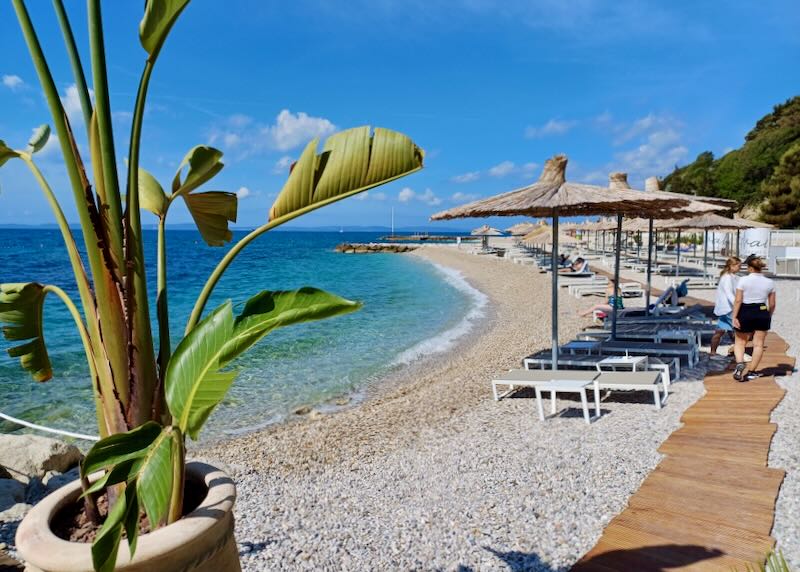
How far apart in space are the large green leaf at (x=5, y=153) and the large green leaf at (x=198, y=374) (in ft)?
3.32

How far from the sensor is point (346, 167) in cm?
184

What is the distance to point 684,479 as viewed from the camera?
13.3 ft

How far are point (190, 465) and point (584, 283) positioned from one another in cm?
1792

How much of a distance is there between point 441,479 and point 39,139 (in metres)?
3.56

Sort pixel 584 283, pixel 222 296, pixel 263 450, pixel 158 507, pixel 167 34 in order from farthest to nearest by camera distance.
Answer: pixel 222 296 → pixel 584 283 → pixel 263 450 → pixel 167 34 → pixel 158 507

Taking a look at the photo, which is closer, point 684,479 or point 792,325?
point 684,479

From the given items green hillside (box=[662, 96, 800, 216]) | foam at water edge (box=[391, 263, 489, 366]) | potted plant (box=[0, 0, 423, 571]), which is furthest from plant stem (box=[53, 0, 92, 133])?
green hillside (box=[662, 96, 800, 216])

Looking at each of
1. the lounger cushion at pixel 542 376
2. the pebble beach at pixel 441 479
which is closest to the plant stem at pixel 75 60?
the pebble beach at pixel 441 479

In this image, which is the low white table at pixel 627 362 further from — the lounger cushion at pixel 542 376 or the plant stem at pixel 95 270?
the plant stem at pixel 95 270

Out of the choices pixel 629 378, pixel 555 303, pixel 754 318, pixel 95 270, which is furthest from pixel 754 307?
pixel 95 270

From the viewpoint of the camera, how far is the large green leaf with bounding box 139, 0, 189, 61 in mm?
1638

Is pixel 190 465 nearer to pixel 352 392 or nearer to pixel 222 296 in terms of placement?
pixel 352 392

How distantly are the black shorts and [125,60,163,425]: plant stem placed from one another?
682 cm

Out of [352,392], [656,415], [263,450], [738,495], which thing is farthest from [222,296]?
[738,495]
